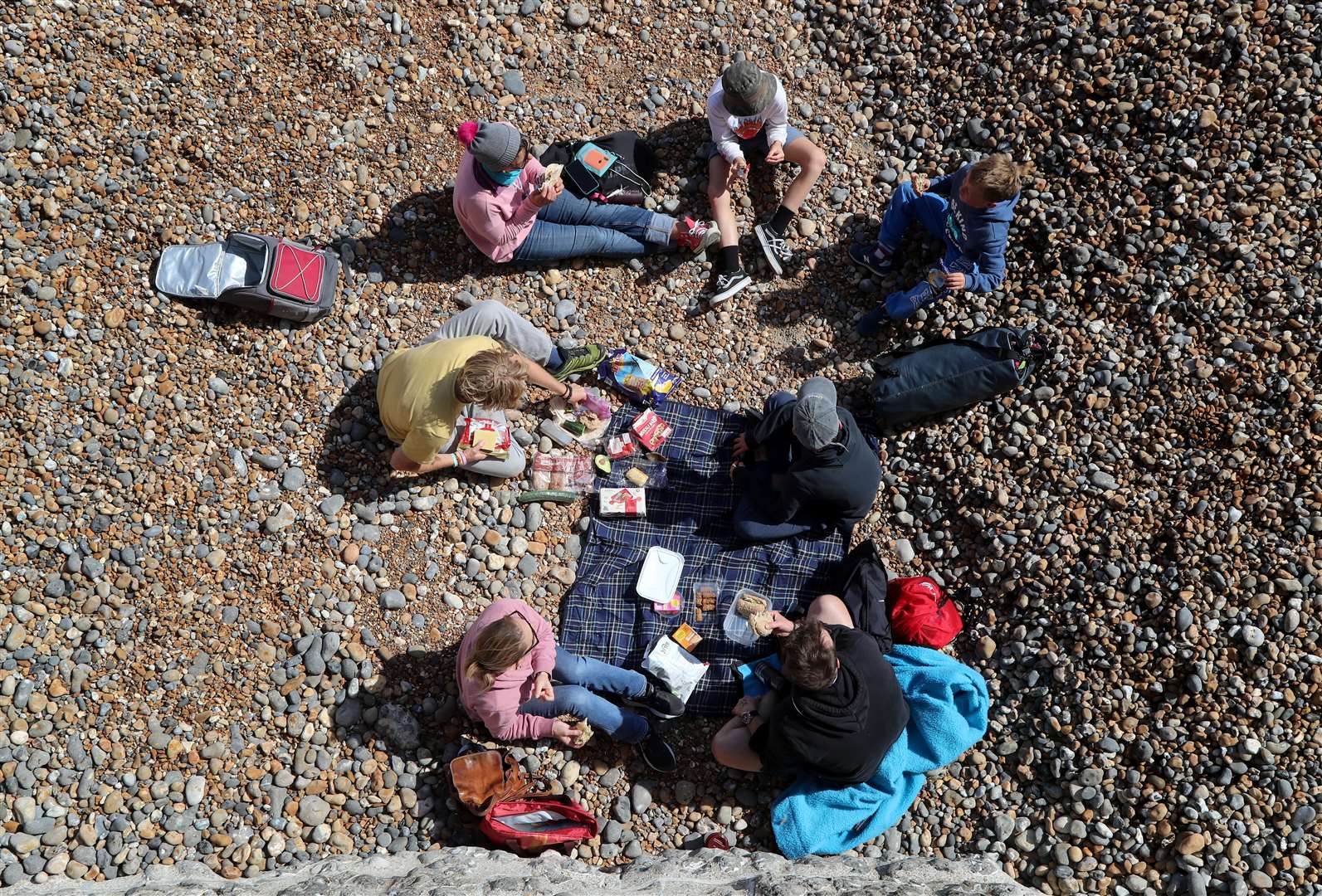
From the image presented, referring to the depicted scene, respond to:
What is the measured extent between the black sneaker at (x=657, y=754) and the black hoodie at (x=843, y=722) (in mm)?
655

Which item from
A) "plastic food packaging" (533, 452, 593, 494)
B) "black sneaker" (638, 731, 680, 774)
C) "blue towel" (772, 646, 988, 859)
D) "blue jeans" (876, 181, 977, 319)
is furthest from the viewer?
"blue jeans" (876, 181, 977, 319)

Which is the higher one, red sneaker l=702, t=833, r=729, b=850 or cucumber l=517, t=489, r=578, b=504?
cucumber l=517, t=489, r=578, b=504

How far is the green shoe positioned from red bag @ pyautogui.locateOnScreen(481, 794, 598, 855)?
10.5 ft

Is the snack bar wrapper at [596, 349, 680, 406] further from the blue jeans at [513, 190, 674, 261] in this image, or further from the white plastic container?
the white plastic container

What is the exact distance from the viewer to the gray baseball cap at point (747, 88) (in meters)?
6.59

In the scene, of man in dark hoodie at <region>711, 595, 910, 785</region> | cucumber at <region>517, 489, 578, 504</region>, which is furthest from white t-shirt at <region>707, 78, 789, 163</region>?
man in dark hoodie at <region>711, 595, 910, 785</region>

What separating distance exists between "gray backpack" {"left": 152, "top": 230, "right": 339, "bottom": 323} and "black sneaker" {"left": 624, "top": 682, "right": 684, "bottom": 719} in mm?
3965

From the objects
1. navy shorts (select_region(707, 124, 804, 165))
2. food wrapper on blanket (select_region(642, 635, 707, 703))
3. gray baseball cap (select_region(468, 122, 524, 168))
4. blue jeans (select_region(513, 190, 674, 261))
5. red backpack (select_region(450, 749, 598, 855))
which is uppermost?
navy shorts (select_region(707, 124, 804, 165))

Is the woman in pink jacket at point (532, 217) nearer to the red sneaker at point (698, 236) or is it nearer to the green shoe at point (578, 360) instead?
the red sneaker at point (698, 236)

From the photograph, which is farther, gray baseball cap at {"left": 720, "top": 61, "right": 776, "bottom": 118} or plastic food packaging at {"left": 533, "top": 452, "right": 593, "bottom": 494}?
plastic food packaging at {"left": 533, "top": 452, "right": 593, "bottom": 494}

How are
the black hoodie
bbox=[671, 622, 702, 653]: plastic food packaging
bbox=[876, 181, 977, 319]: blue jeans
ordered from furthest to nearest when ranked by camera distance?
bbox=[876, 181, 977, 319]: blue jeans, bbox=[671, 622, 702, 653]: plastic food packaging, the black hoodie

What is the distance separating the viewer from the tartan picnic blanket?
6.38m

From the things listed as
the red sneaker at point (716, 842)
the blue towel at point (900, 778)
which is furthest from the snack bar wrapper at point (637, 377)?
the red sneaker at point (716, 842)

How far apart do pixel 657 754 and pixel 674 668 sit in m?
0.62
